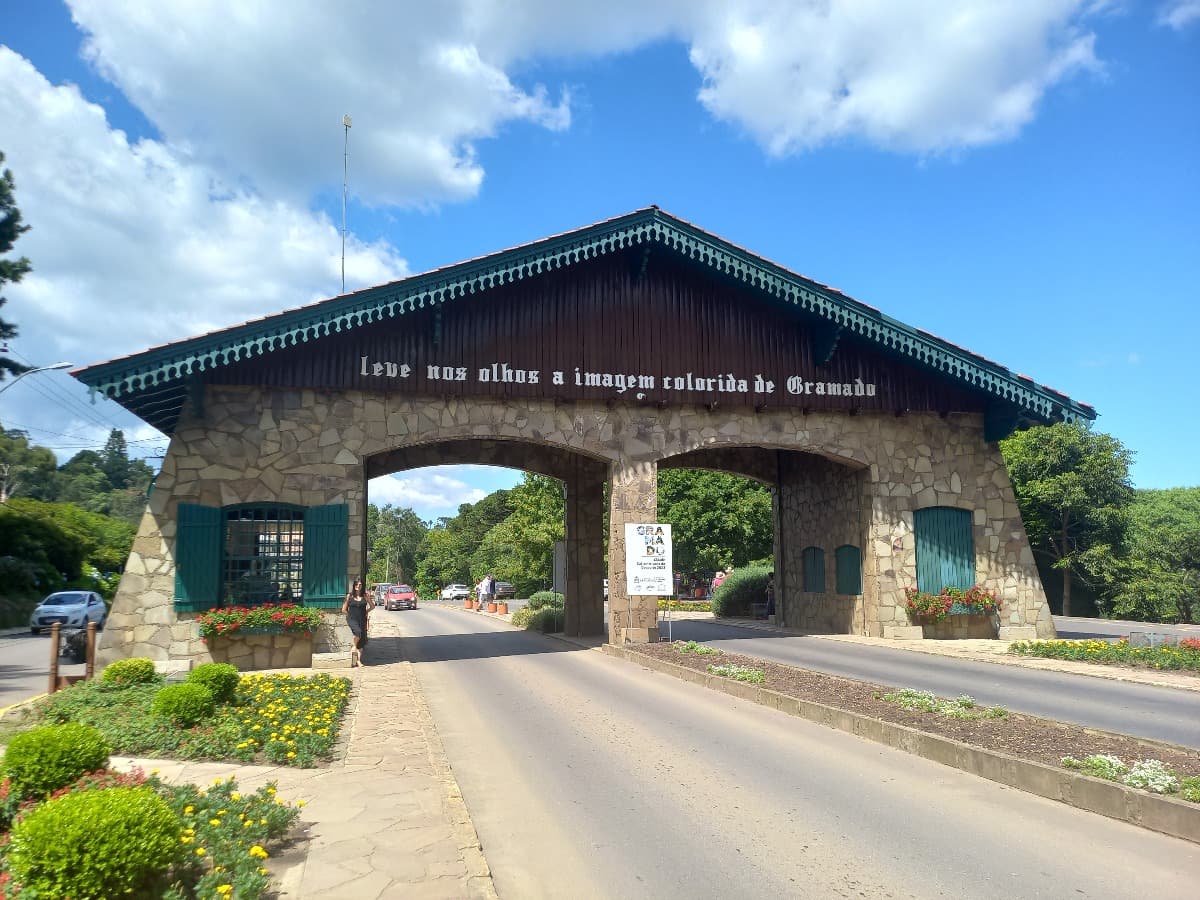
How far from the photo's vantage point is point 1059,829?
5906 millimetres

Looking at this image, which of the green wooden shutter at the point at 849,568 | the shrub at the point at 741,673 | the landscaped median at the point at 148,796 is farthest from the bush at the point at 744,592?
the landscaped median at the point at 148,796

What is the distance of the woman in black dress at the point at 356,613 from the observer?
50.6 ft

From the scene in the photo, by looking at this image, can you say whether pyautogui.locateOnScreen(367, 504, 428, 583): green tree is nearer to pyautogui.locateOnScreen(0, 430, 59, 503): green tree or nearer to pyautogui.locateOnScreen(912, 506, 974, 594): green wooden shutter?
pyautogui.locateOnScreen(0, 430, 59, 503): green tree

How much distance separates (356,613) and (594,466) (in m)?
8.43

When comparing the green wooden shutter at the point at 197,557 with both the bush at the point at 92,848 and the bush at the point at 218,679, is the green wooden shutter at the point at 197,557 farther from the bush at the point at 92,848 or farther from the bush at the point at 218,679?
the bush at the point at 92,848

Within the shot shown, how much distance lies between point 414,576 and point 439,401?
8907cm

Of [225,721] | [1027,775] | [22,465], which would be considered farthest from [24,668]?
[22,465]

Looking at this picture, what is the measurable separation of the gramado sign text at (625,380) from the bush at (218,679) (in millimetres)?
7479

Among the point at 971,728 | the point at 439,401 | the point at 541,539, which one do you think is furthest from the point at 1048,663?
the point at 541,539

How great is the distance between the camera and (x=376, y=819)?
236 inches

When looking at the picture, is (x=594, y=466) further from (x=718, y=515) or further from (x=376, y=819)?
(x=718, y=515)

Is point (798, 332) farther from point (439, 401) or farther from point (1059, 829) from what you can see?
point (1059, 829)

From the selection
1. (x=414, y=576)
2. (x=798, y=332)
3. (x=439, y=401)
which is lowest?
(x=414, y=576)

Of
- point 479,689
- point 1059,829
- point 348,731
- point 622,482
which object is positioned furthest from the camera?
point 622,482
